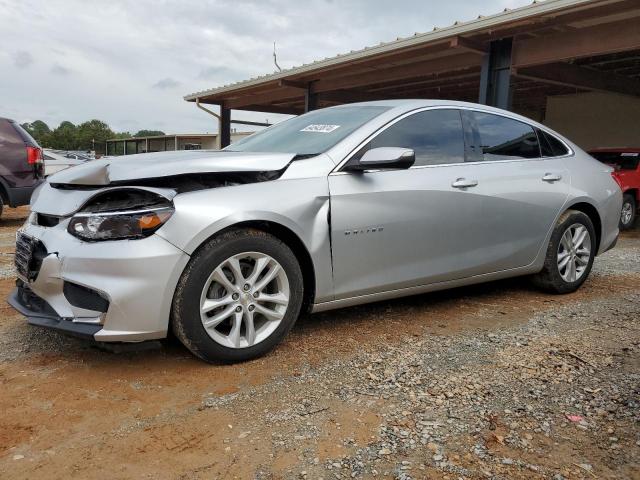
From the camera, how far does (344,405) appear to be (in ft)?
8.11

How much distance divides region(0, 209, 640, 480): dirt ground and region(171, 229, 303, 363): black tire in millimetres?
103

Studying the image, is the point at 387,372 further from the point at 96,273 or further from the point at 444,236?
the point at 96,273

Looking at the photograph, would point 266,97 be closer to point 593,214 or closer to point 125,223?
point 593,214

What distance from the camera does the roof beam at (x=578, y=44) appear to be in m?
7.57

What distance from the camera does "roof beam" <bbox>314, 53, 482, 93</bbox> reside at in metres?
10.1

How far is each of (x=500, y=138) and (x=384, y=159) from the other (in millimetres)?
1466

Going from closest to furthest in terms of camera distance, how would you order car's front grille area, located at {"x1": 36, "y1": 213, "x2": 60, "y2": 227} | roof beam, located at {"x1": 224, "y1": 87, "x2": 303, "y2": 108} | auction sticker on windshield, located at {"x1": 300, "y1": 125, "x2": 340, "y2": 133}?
car's front grille area, located at {"x1": 36, "y1": 213, "x2": 60, "y2": 227}
auction sticker on windshield, located at {"x1": 300, "y1": 125, "x2": 340, "y2": 133}
roof beam, located at {"x1": 224, "y1": 87, "x2": 303, "y2": 108}

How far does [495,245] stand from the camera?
155 inches

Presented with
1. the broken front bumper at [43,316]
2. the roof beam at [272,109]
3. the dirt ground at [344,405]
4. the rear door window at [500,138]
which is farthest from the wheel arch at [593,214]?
the roof beam at [272,109]

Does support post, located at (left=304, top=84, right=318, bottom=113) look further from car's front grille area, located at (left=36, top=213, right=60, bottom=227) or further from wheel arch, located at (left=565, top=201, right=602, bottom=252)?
car's front grille area, located at (left=36, top=213, right=60, bottom=227)

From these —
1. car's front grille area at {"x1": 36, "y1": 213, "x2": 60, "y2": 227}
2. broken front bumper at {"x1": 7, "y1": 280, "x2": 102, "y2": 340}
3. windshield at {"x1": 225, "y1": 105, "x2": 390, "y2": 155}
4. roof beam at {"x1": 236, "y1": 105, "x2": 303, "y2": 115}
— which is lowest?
broken front bumper at {"x1": 7, "y1": 280, "x2": 102, "y2": 340}

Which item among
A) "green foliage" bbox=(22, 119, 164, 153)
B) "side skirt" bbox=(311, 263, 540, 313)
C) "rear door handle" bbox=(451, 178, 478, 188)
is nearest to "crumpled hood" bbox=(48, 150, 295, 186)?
"side skirt" bbox=(311, 263, 540, 313)

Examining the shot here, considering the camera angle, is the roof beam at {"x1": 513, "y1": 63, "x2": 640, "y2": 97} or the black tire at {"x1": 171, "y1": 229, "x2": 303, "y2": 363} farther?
the roof beam at {"x1": 513, "y1": 63, "x2": 640, "y2": 97}

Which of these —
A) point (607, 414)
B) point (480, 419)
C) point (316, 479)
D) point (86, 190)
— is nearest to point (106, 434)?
point (316, 479)
